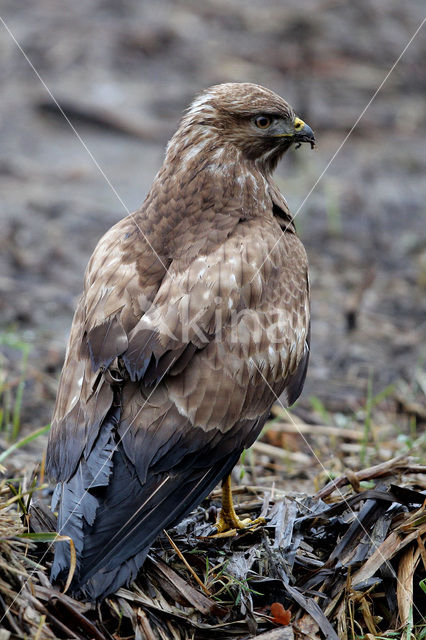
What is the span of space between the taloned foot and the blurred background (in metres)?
1.20

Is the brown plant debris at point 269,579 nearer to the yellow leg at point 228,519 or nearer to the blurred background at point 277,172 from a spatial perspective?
the yellow leg at point 228,519

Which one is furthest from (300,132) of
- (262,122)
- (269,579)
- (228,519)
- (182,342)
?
(269,579)

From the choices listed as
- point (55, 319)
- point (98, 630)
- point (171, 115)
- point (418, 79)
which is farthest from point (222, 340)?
point (418, 79)

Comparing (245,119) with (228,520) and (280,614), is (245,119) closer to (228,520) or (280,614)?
(228,520)

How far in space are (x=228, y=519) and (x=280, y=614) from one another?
0.62 metres

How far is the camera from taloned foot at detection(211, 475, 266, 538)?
380 cm

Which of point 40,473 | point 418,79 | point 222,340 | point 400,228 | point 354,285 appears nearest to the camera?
point 222,340

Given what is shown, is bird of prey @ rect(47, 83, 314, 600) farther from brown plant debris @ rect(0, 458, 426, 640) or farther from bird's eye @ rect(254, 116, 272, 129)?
brown plant debris @ rect(0, 458, 426, 640)

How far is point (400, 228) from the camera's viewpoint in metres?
8.45

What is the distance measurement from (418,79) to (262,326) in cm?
800

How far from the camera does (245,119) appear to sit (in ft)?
13.7

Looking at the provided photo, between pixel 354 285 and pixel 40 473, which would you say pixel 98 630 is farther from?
pixel 354 285

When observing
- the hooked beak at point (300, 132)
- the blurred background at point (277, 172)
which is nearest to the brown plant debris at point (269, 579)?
the blurred background at point (277, 172)

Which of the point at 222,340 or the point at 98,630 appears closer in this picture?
the point at 98,630
